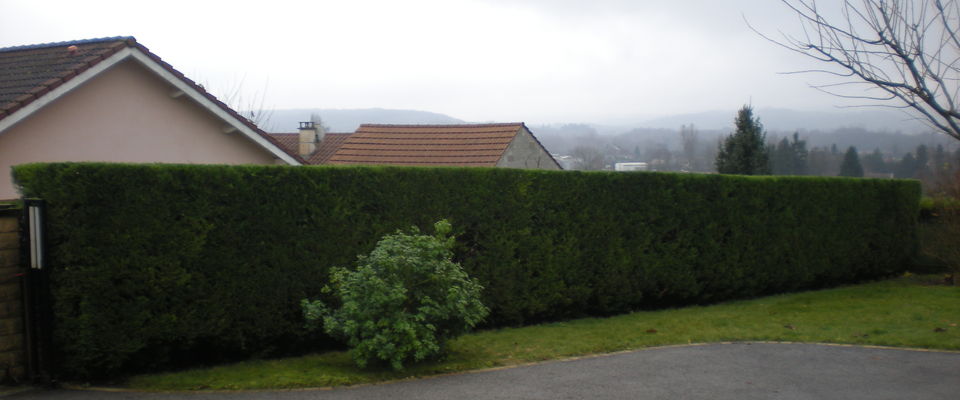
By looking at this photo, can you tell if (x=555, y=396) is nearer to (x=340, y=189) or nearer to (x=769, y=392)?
(x=769, y=392)

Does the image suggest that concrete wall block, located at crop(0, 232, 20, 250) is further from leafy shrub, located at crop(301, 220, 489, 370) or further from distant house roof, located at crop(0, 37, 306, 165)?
distant house roof, located at crop(0, 37, 306, 165)

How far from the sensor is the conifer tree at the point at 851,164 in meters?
27.0

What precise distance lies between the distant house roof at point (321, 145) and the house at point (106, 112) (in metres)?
18.1

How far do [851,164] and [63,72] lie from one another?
2641 cm

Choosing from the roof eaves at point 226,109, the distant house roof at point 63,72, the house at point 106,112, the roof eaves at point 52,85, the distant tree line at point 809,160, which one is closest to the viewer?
the roof eaves at point 52,85

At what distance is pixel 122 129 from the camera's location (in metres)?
13.4

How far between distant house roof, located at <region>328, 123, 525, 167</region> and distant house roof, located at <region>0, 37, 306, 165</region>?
905 cm

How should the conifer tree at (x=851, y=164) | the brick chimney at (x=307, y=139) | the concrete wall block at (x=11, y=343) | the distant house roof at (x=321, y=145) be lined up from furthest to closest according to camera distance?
the brick chimney at (x=307, y=139)
the distant house roof at (x=321, y=145)
the conifer tree at (x=851, y=164)
the concrete wall block at (x=11, y=343)

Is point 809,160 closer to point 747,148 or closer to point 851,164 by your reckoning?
point 747,148

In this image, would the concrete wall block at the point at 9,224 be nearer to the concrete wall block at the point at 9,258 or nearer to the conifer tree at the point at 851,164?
the concrete wall block at the point at 9,258

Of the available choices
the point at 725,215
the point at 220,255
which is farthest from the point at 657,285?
the point at 220,255

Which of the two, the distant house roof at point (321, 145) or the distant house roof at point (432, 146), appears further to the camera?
the distant house roof at point (321, 145)

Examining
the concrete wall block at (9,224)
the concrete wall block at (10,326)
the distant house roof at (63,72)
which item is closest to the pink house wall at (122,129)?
the distant house roof at (63,72)

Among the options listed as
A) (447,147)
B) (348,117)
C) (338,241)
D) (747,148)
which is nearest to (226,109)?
(338,241)
